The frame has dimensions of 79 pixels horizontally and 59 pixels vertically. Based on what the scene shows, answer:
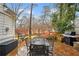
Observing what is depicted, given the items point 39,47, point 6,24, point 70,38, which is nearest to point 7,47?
point 6,24

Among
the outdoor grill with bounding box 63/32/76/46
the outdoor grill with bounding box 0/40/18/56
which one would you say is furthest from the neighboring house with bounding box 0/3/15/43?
the outdoor grill with bounding box 63/32/76/46

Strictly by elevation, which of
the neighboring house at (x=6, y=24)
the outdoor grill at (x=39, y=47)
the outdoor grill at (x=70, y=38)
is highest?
the neighboring house at (x=6, y=24)

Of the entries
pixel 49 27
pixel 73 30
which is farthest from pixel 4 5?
pixel 73 30

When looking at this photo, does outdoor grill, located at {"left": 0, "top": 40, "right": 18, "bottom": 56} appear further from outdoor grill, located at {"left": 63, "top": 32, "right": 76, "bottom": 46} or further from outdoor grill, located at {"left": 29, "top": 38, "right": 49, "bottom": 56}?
outdoor grill, located at {"left": 63, "top": 32, "right": 76, "bottom": 46}

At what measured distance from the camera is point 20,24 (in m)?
2.75

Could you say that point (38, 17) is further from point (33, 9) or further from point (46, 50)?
point (46, 50)

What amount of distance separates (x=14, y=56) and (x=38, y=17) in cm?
64

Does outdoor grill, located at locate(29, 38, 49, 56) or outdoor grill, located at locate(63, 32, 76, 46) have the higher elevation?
outdoor grill, located at locate(63, 32, 76, 46)

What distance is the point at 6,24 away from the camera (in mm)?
2719

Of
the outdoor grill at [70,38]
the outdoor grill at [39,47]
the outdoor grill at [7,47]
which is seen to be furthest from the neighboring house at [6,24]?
the outdoor grill at [70,38]

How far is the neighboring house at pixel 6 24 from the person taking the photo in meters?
2.71

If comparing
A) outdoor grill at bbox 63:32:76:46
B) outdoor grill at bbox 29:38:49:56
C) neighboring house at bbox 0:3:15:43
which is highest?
neighboring house at bbox 0:3:15:43

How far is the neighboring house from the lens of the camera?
2.71m

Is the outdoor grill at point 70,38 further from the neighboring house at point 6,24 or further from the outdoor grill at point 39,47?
the neighboring house at point 6,24
